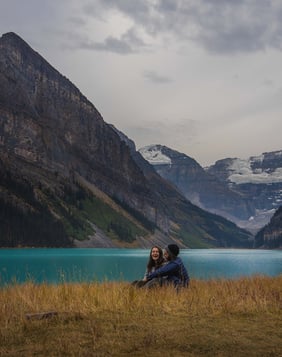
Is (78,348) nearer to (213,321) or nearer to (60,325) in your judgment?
(60,325)

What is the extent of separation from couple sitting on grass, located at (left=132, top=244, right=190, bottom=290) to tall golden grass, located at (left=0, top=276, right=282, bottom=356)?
2.40ft

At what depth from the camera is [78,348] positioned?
10.3 meters

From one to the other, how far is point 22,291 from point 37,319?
18.4ft

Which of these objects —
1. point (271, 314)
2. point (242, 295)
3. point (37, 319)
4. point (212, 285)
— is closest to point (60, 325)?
point (37, 319)

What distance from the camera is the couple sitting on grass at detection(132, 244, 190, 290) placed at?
60.8 ft

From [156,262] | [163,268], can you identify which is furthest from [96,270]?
[163,268]

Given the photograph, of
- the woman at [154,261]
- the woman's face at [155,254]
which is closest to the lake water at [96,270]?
the woman at [154,261]

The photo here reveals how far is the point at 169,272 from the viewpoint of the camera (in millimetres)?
18859

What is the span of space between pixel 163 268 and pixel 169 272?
0.39 meters

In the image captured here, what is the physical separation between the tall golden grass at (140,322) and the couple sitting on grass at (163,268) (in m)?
0.73

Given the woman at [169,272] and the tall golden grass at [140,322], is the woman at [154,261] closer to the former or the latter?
the woman at [169,272]

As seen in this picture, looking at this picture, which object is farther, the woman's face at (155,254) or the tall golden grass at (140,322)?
the woman's face at (155,254)

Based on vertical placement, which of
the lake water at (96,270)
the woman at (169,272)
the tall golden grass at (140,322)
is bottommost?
the lake water at (96,270)

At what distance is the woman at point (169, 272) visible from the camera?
1852 cm
